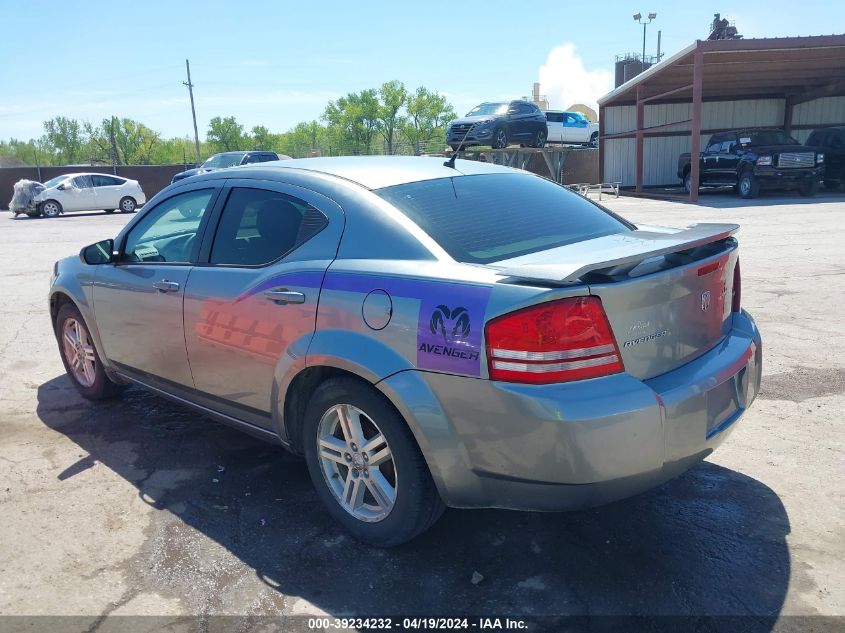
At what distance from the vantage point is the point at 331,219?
124 inches

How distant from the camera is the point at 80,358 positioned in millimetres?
5000

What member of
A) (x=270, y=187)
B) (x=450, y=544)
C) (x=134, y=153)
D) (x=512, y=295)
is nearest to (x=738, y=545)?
(x=450, y=544)

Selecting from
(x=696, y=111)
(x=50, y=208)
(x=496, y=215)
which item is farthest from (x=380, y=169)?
(x=50, y=208)

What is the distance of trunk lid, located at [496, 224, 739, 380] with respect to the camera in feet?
8.14

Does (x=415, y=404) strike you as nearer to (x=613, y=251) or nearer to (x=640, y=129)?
(x=613, y=251)

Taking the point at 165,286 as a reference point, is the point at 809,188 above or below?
below

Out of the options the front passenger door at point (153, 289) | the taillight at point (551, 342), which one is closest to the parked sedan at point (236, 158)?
the front passenger door at point (153, 289)

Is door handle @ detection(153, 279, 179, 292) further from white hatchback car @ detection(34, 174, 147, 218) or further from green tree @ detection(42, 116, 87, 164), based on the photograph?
green tree @ detection(42, 116, 87, 164)

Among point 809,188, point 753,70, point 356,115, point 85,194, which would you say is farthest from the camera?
point 356,115

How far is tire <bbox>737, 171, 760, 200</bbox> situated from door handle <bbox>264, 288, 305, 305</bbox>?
66.3ft

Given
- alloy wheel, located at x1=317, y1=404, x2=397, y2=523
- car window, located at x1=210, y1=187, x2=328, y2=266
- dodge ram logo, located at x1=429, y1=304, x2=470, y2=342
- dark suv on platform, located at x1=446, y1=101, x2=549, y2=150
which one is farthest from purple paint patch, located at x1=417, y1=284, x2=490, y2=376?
dark suv on platform, located at x1=446, y1=101, x2=549, y2=150

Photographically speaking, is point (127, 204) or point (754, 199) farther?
point (127, 204)

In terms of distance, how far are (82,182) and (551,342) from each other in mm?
27983

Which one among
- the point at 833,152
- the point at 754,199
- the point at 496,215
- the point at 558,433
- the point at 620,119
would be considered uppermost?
the point at 620,119
